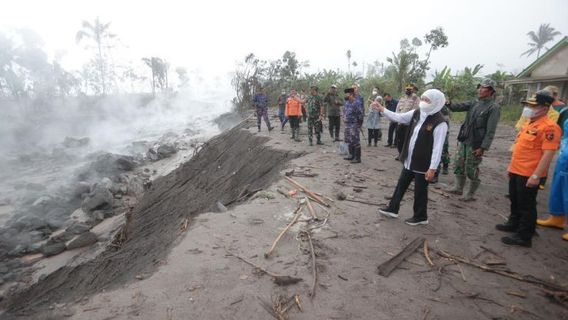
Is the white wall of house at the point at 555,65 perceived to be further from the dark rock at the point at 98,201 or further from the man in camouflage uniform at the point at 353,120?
the dark rock at the point at 98,201

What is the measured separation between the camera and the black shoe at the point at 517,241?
3.96m

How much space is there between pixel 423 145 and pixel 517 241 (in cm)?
166

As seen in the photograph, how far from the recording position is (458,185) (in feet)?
18.8

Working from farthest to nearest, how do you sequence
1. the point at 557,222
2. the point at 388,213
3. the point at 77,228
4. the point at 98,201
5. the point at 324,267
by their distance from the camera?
1. the point at 98,201
2. the point at 77,228
3. the point at 388,213
4. the point at 557,222
5. the point at 324,267

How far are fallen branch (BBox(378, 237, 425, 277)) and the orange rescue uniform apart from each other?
150 centimetres

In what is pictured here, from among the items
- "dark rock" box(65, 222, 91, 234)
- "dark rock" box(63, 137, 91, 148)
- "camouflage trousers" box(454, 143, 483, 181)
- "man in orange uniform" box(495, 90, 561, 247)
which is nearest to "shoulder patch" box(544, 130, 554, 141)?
"man in orange uniform" box(495, 90, 561, 247)

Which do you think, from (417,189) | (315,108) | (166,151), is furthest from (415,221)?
(166,151)

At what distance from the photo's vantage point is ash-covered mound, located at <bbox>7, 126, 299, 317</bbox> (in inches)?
173

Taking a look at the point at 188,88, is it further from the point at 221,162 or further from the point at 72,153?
the point at 221,162

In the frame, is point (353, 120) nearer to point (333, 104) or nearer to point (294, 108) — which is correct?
point (333, 104)

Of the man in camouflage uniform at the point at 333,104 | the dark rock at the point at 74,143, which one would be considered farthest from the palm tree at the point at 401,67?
Result: the dark rock at the point at 74,143

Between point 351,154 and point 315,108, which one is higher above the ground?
point 315,108

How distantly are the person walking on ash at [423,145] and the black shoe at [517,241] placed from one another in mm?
950

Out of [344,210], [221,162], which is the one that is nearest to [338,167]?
[344,210]
